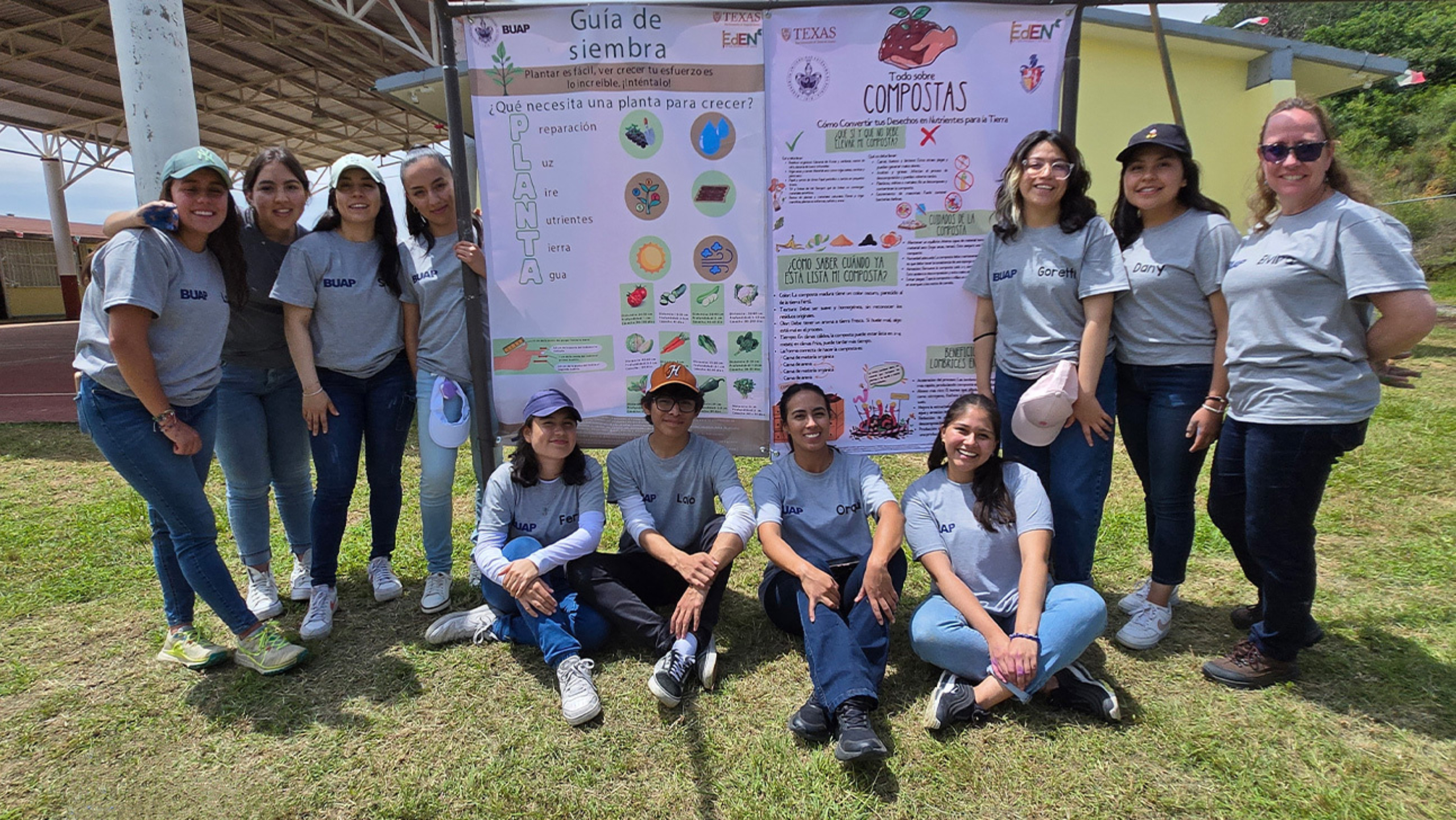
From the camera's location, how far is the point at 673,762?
2.23m

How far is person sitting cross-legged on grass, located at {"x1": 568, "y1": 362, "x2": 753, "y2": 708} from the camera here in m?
2.69

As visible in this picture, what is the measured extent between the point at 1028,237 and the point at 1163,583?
4.75ft

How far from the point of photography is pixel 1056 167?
2.57m

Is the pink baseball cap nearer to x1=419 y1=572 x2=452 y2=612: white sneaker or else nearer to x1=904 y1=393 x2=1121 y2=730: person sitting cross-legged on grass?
x1=904 y1=393 x2=1121 y2=730: person sitting cross-legged on grass

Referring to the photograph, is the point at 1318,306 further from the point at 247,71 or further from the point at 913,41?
the point at 247,71

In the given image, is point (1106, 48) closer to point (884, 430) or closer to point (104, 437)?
point (884, 430)

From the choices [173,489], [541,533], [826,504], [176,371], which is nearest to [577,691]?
[541,533]

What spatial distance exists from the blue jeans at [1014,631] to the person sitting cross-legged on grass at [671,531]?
727mm

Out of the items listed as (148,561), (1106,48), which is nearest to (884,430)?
(148,561)

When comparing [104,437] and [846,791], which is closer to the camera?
[846,791]

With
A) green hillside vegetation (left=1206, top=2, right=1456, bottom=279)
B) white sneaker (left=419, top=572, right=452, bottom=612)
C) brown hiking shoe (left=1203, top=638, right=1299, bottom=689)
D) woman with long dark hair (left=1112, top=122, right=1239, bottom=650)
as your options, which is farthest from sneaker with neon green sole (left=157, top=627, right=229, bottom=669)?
green hillside vegetation (left=1206, top=2, right=1456, bottom=279)

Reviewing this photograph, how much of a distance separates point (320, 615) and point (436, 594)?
45cm

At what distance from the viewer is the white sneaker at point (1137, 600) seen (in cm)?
299

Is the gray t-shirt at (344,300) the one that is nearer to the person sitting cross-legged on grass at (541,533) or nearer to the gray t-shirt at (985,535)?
the person sitting cross-legged on grass at (541,533)
